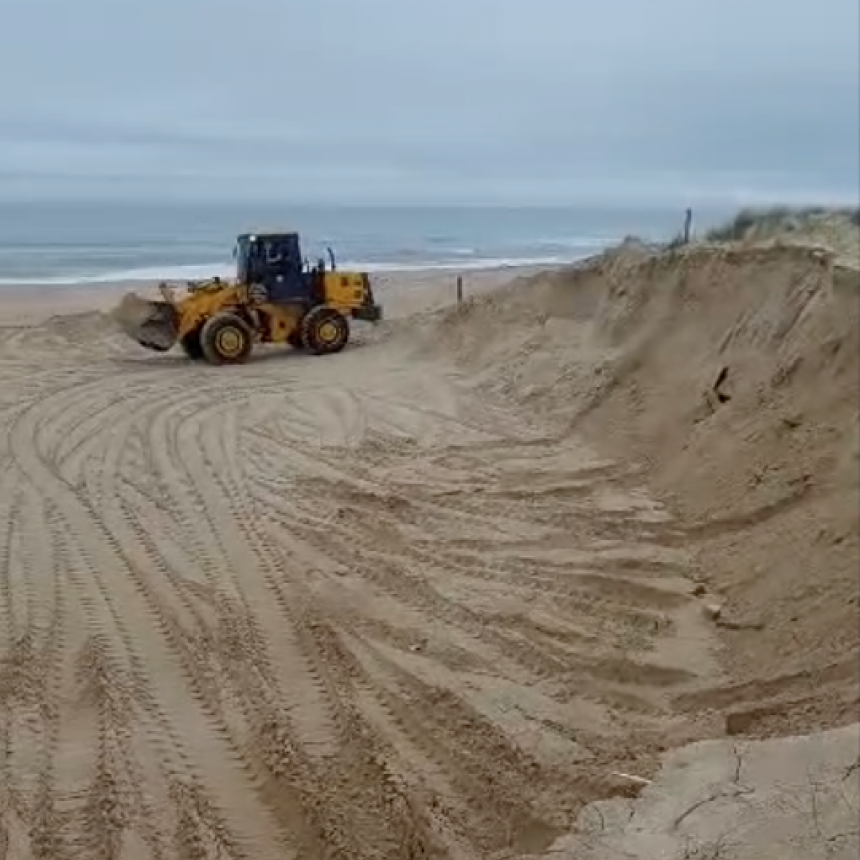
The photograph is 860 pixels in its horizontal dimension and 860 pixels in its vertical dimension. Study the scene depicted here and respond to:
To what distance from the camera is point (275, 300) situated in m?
20.0

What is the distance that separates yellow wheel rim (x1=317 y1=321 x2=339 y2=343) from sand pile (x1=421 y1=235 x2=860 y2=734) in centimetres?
283

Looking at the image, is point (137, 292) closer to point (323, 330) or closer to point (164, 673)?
point (323, 330)

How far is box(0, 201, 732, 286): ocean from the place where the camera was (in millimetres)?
41781

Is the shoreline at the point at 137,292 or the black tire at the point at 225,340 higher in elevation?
the black tire at the point at 225,340

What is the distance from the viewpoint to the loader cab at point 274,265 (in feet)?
64.5

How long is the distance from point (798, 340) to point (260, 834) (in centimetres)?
717

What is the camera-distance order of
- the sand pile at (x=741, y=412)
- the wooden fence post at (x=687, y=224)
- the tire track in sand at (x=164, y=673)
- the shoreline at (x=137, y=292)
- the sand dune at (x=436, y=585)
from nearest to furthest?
the tire track in sand at (x=164, y=673) → the sand dune at (x=436, y=585) → the sand pile at (x=741, y=412) → the wooden fence post at (x=687, y=224) → the shoreline at (x=137, y=292)

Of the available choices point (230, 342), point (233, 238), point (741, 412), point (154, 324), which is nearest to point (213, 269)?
point (233, 238)

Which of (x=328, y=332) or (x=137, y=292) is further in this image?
(x=137, y=292)

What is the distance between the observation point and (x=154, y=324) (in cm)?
1959

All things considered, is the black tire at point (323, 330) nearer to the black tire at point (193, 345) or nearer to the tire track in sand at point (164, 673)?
the black tire at point (193, 345)

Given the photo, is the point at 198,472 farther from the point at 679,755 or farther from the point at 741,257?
the point at 679,755

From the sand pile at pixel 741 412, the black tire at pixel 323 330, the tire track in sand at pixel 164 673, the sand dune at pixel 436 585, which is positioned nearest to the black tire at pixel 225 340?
the black tire at pixel 323 330

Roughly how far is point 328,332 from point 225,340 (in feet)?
6.12
